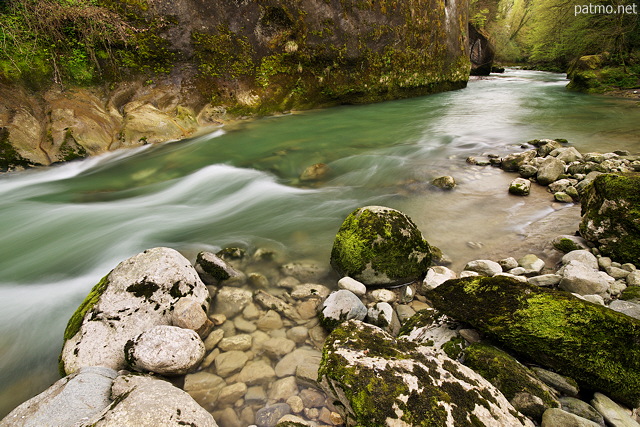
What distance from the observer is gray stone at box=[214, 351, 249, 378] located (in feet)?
8.18

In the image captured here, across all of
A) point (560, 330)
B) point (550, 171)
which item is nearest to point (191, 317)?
point (560, 330)

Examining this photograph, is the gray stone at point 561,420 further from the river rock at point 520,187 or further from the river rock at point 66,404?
the river rock at point 520,187

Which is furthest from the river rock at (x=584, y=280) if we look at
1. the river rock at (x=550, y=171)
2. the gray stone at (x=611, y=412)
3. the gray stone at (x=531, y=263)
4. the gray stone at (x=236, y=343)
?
the river rock at (x=550, y=171)

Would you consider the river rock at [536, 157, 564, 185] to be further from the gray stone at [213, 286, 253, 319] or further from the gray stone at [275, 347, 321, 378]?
the gray stone at [213, 286, 253, 319]

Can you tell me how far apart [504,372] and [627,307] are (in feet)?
4.39

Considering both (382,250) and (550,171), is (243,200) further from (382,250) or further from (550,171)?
(550,171)

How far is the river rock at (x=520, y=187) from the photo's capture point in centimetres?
536

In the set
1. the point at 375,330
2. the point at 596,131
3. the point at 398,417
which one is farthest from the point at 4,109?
the point at 596,131

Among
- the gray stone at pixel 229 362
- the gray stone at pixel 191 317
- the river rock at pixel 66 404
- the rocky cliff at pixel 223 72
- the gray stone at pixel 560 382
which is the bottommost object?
the gray stone at pixel 229 362

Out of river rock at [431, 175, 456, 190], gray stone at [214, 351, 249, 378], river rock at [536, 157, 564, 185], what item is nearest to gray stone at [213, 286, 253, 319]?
gray stone at [214, 351, 249, 378]

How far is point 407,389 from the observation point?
174 cm

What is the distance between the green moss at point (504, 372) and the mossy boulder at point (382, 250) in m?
1.23

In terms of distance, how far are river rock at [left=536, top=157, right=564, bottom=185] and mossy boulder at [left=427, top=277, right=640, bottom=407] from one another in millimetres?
4434

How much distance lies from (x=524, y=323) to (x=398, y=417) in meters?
1.08
